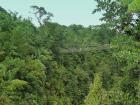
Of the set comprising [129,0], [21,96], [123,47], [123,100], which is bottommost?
[21,96]

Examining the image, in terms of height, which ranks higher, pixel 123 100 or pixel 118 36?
pixel 118 36

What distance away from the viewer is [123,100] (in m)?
12.9

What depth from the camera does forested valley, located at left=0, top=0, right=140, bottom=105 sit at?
11351 millimetres

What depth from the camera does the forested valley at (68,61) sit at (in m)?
11.4

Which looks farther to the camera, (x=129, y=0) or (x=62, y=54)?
(x=62, y=54)

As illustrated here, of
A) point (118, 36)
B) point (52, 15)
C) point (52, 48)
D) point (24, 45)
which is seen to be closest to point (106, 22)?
point (118, 36)

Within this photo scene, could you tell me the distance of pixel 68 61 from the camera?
183ft

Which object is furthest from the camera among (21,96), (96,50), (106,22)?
(96,50)

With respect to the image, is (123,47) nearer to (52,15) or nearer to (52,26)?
(52,26)

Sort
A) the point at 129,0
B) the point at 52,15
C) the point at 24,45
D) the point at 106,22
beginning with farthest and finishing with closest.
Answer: the point at 52,15
the point at 24,45
the point at 106,22
the point at 129,0

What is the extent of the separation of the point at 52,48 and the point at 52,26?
2.30 m

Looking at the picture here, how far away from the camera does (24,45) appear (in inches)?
1558

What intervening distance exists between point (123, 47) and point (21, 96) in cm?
2550

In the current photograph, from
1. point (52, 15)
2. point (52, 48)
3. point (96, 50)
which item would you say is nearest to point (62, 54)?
point (52, 48)
